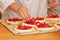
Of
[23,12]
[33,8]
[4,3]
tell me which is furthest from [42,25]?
[33,8]

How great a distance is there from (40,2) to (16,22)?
566mm

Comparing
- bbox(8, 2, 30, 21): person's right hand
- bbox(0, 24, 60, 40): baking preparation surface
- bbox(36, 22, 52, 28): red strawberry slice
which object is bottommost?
bbox(0, 24, 60, 40): baking preparation surface

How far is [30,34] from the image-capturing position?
1.29 metres

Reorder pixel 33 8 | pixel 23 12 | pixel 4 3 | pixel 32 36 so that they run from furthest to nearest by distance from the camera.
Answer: pixel 33 8 < pixel 4 3 < pixel 23 12 < pixel 32 36

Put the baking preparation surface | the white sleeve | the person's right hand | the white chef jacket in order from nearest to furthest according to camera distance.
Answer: the baking preparation surface, the person's right hand, the white sleeve, the white chef jacket

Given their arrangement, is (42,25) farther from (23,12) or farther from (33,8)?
(33,8)

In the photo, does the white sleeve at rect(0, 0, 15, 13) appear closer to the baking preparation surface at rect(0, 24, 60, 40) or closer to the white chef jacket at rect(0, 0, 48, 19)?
the white chef jacket at rect(0, 0, 48, 19)

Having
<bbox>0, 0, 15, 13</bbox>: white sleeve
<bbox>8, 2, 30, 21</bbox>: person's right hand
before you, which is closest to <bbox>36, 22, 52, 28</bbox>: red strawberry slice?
<bbox>8, 2, 30, 21</bbox>: person's right hand

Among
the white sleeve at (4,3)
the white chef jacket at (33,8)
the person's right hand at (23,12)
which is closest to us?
the person's right hand at (23,12)

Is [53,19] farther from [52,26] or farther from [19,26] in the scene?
[19,26]

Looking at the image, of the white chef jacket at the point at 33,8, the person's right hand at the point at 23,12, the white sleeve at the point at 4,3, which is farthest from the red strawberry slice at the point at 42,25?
the white chef jacket at the point at 33,8

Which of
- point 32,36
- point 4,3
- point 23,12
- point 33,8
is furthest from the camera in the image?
point 33,8

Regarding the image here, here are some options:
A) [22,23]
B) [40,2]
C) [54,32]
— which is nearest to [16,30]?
[22,23]

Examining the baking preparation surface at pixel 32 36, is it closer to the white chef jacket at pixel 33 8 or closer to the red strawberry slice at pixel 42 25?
the red strawberry slice at pixel 42 25
